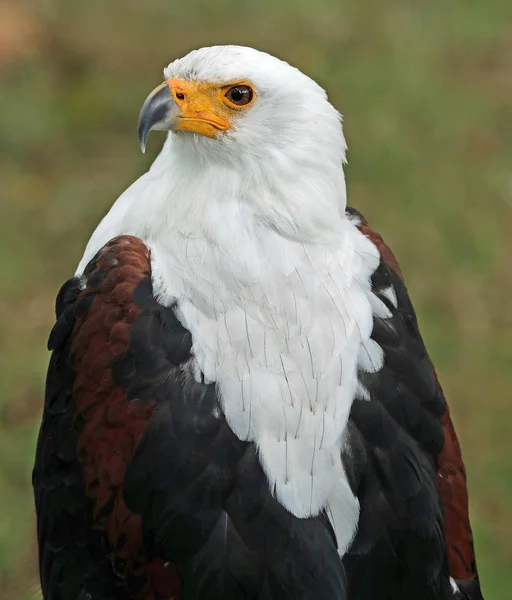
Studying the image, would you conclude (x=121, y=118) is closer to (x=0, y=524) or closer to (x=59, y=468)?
(x=0, y=524)

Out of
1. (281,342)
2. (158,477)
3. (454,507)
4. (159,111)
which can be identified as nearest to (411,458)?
(454,507)

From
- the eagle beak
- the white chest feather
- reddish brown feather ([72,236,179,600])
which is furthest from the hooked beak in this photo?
reddish brown feather ([72,236,179,600])

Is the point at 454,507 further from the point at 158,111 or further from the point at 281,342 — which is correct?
the point at 158,111

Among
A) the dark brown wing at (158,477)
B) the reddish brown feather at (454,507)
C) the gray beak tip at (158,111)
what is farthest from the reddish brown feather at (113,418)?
the reddish brown feather at (454,507)

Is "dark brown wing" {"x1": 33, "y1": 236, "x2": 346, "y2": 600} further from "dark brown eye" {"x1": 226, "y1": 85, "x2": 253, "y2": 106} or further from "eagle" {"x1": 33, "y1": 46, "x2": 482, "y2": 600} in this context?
"dark brown eye" {"x1": 226, "y1": 85, "x2": 253, "y2": 106}

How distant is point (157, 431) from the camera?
3523mm

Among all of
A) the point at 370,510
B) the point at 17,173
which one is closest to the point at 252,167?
the point at 370,510

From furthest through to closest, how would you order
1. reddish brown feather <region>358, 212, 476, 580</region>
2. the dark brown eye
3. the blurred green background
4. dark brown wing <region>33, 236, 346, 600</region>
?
the blurred green background
reddish brown feather <region>358, 212, 476, 580</region>
the dark brown eye
dark brown wing <region>33, 236, 346, 600</region>

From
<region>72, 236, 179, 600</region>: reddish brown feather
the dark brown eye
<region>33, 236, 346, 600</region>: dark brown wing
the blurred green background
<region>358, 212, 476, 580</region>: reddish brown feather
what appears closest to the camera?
<region>33, 236, 346, 600</region>: dark brown wing

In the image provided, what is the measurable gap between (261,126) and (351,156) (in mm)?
5067

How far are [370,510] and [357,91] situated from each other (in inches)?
249

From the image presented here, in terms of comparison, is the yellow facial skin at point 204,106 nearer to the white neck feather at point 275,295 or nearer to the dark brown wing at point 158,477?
the white neck feather at point 275,295

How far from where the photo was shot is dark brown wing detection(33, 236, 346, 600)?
347 cm

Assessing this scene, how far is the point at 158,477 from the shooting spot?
11.5 ft
